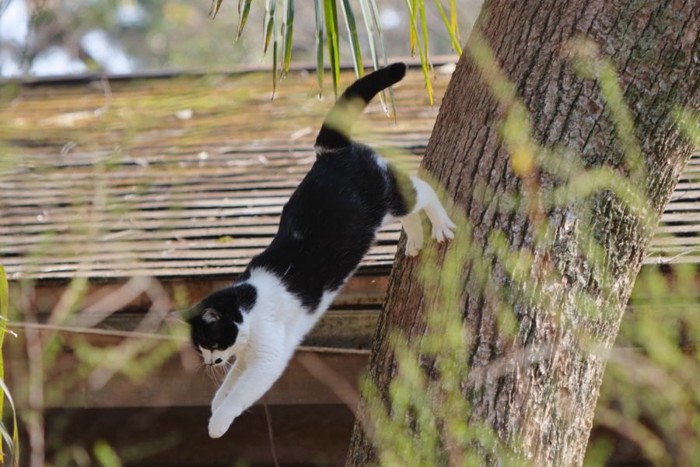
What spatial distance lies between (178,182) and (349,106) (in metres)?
1.39

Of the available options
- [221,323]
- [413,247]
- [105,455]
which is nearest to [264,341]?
[221,323]

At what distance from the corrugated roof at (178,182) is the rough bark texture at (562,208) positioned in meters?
0.60

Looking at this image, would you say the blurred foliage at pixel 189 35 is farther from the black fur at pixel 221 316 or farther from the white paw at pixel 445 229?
the white paw at pixel 445 229

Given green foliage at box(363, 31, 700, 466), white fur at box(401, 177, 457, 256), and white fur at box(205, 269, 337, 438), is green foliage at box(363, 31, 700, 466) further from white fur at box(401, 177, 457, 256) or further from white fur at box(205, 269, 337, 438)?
white fur at box(205, 269, 337, 438)

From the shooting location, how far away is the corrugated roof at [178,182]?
3014 millimetres

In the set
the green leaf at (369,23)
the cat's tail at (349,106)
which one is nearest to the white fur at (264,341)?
the cat's tail at (349,106)

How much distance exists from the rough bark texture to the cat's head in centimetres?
48

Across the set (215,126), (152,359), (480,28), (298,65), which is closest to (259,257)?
(152,359)

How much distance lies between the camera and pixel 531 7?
218 centimetres

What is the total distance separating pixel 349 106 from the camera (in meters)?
2.60

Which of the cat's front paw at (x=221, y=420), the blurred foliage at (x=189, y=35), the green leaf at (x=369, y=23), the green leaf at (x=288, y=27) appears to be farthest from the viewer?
the blurred foliage at (x=189, y=35)

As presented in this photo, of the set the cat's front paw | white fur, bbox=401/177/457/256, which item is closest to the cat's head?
the cat's front paw

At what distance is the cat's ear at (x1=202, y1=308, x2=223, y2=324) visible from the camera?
2.46m

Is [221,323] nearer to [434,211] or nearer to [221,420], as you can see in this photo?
[221,420]
